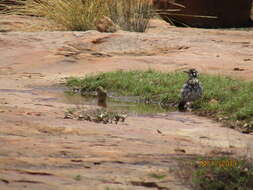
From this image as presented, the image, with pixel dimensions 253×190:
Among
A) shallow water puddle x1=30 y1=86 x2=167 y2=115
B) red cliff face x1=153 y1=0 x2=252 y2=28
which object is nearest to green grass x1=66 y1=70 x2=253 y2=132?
shallow water puddle x1=30 y1=86 x2=167 y2=115

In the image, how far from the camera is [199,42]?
1516 cm

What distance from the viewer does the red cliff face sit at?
865 inches

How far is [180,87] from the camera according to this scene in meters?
10.9

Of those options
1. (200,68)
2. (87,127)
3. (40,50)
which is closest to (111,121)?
(87,127)

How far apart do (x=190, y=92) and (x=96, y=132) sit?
2716 mm

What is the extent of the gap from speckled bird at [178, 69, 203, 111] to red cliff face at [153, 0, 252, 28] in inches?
472

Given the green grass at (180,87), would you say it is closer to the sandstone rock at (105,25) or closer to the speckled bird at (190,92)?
the speckled bird at (190,92)

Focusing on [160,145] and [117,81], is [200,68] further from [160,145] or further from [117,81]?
[160,145]

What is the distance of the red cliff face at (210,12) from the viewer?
865 inches

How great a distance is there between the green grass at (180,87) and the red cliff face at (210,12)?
9.85m

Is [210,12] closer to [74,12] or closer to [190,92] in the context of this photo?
[74,12]
